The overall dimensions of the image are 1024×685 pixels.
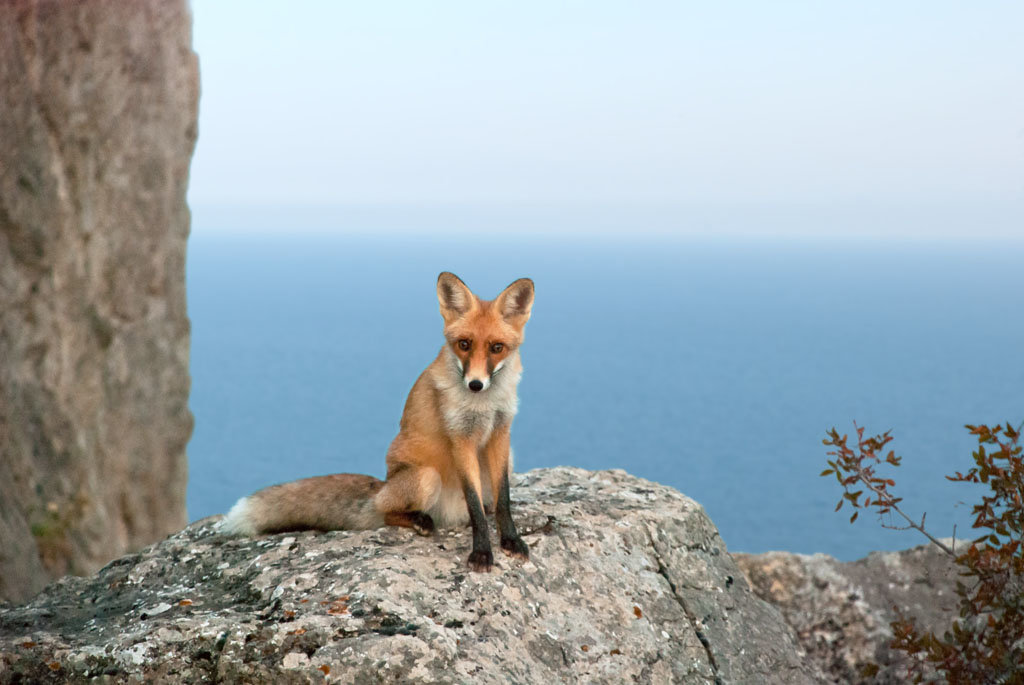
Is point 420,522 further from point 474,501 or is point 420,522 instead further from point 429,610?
point 429,610

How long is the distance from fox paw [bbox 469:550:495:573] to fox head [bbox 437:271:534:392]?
0.92 m

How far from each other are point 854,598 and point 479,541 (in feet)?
12.7

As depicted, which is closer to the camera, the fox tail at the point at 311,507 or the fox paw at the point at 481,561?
the fox paw at the point at 481,561

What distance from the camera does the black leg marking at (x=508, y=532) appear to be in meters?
4.98

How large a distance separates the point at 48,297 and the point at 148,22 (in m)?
4.56

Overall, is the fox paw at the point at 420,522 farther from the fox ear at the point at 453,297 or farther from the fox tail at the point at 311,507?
the fox ear at the point at 453,297

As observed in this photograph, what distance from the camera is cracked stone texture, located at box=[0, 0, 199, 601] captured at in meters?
12.3

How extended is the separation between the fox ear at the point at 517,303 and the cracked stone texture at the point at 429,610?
134cm

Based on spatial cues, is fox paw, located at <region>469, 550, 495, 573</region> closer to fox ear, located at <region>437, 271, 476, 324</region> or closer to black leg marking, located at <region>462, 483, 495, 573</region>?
black leg marking, located at <region>462, 483, 495, 573</region>

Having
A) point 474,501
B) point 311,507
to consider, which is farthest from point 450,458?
point 311,507

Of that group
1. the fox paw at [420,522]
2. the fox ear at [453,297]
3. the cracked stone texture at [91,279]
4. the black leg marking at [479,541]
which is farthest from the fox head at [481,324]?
the cracked stone texture at [91,279]

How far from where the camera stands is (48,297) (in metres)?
12.6

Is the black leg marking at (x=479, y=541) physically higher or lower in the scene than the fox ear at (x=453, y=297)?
lower

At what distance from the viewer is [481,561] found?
475 centimetres
